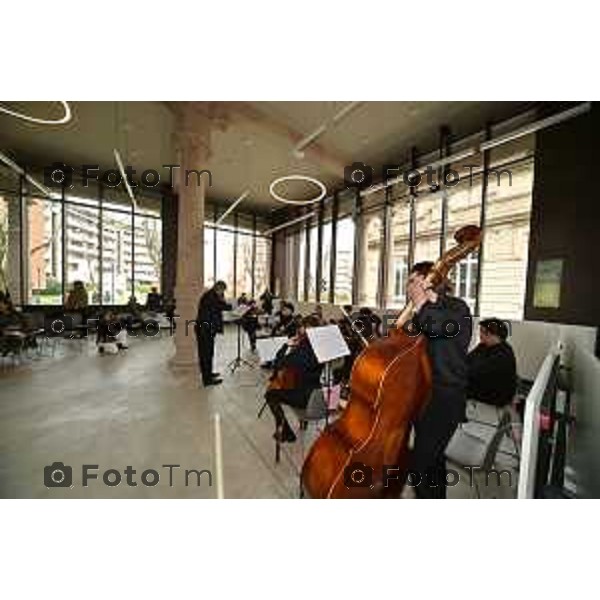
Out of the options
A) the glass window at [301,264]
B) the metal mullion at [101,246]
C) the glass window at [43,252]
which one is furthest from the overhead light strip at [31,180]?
the glass window at [301,264]

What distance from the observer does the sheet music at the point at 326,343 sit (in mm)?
2730

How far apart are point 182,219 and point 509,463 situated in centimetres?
498

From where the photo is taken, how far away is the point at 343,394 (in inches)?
119

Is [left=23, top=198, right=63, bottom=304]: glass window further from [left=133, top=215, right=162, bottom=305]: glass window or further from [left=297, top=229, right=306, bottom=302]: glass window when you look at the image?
[left=297, top=229, right=306, bottom=302]: glass window

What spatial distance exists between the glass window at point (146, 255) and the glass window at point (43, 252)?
5.90 ft

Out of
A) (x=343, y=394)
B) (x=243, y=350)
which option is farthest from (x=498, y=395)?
(x=243, y=350)

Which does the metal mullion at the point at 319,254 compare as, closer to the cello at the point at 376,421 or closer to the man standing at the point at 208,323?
the man standing at the point at 208,323

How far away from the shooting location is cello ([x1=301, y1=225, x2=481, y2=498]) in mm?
1776

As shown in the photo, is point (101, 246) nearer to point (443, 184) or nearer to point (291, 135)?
point (291, 135)

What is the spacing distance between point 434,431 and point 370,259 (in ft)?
20.7

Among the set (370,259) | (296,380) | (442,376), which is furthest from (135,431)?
(370,259)

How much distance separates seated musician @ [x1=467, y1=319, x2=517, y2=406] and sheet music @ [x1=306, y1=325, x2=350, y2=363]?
3.82 feet

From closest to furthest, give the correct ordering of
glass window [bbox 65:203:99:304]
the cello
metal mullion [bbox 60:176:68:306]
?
the cello < metal mullion [bbox 60:176:68:306] < glass window [bbox 65:203:99:304]

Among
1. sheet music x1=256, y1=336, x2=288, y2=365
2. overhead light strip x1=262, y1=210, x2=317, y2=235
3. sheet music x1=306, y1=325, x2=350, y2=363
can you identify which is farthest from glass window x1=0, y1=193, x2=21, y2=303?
sheet music x1=306, y1=325, x2=350, y2=363
